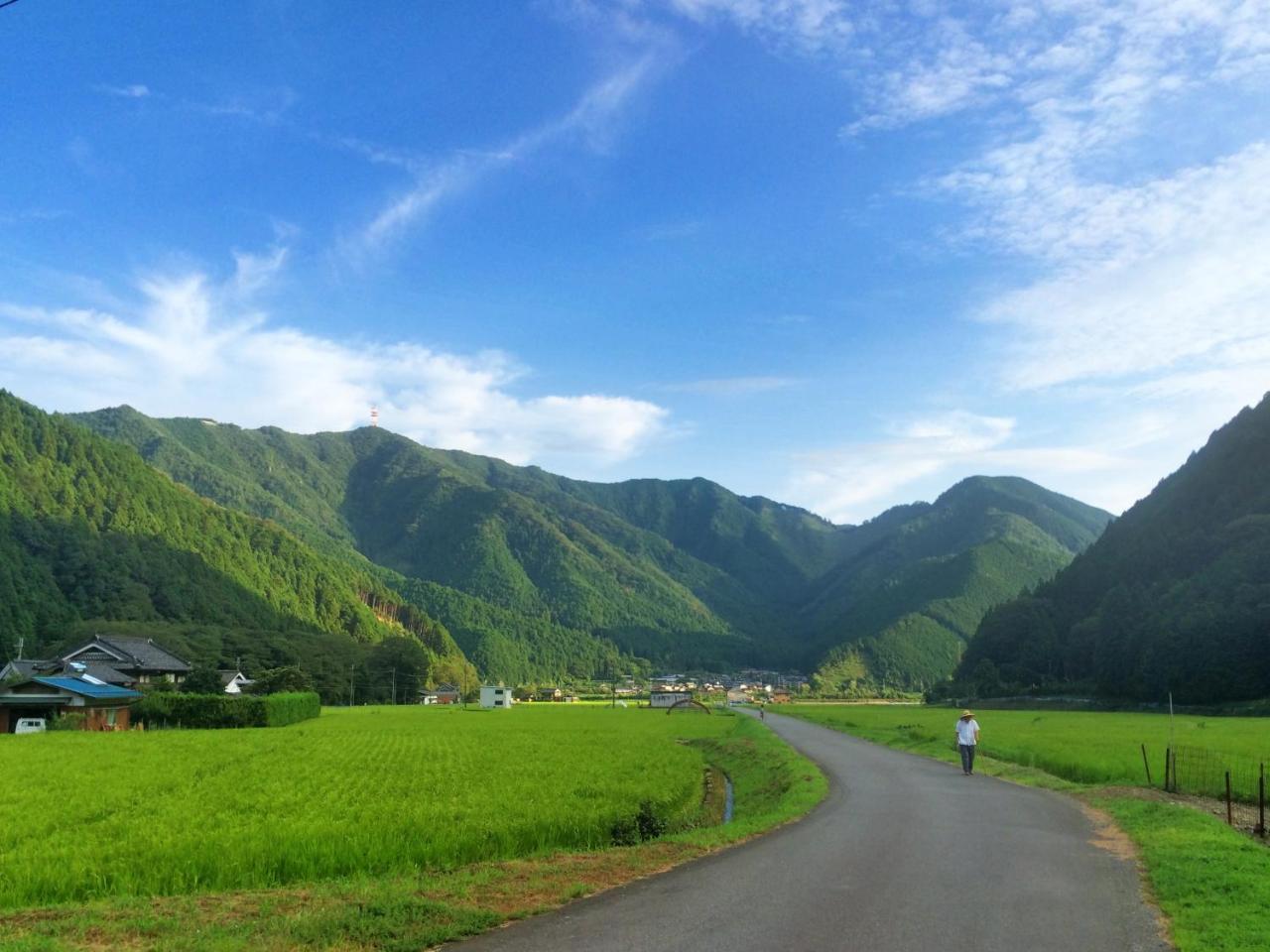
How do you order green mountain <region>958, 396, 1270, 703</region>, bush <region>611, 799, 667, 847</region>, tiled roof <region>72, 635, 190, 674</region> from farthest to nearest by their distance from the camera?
tiled roof <region>72, 635, 190, 674</region> → green mountain <region>958, 396, 1270, 703</region> → bush <region>611, 799, 667, 847</region>

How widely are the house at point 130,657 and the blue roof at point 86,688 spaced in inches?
877

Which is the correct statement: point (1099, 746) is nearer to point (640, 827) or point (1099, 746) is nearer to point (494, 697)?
point (640, 827)

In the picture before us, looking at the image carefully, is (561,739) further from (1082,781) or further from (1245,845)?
(1245,845)

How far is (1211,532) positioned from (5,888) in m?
125

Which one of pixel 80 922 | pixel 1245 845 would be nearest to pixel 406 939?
pixel 80 922

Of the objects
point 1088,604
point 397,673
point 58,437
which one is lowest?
point 397,673

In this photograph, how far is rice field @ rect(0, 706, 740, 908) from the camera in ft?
42.8

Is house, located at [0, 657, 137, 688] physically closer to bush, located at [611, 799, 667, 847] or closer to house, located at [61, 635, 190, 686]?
house, located at [61, 635, 190, 686]

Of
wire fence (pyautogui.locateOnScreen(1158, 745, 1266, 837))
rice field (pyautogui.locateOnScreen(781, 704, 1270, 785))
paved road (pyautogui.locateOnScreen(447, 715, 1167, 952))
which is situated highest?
paved road (pyautogui.locateOnScreen(447, 715, 1167, 952))

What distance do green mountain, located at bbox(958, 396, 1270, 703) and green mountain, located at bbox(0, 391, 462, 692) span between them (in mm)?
96190

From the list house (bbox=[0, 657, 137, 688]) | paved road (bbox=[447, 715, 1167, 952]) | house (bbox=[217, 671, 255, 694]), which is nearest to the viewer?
paved road (bbox=[447, 715, 1167, 952])

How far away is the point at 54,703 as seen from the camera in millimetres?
59188

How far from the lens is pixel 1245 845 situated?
42.8 feet

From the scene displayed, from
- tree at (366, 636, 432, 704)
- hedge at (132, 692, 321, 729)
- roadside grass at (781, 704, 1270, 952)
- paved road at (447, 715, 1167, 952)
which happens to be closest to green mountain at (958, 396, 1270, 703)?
roadside grass at (781, 704, 1270, 952)
